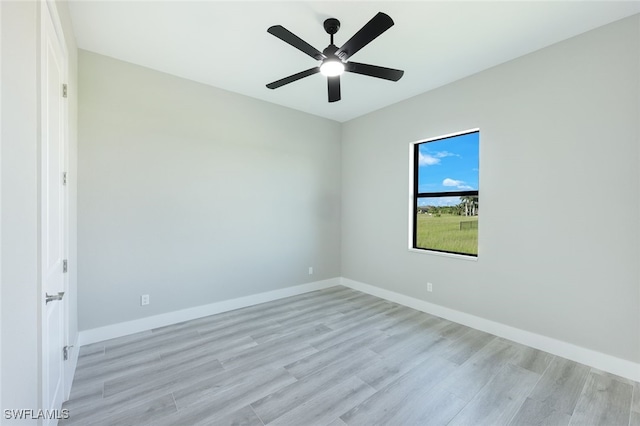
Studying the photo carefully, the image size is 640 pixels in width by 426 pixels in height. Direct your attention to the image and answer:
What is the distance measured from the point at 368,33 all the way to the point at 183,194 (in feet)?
8.74

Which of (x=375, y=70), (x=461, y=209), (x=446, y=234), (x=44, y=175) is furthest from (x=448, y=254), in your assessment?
(x=44, y=175)

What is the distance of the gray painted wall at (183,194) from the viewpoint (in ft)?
9.08

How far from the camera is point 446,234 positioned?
11.8ft

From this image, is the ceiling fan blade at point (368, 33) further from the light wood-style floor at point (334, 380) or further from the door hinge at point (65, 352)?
the door hinge at point (65, 352)

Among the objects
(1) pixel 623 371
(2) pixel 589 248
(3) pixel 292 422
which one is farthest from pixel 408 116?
(3) pixel 292 422

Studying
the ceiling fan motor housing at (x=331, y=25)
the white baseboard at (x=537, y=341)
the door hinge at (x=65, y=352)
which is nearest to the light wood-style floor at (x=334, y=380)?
the white baseboard at (x=537, y=341)

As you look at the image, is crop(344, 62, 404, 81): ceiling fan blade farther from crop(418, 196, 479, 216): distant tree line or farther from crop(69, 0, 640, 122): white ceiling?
crop(418, 196, 479, 216): distant tree line

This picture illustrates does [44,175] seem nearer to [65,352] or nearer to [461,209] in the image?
[65,352]

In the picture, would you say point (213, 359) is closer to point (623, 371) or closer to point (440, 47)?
point (623, 371)

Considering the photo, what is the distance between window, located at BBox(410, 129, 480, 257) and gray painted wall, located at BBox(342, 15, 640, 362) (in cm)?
19

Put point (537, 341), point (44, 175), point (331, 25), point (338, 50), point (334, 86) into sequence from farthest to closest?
point (537, 341) → point (334, 86) → point (331, 25) → point (338, 50) → point (44, 175)

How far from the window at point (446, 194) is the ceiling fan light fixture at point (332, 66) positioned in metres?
1.93

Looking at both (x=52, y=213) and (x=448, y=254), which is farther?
(x=448, y=254)

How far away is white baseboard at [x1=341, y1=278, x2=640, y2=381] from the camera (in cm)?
224
